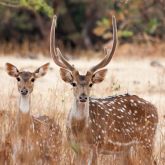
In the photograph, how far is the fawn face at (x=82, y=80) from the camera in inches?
334

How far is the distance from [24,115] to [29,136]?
54 cm

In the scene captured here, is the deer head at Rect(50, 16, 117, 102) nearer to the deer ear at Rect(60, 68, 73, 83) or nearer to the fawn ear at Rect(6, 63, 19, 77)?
the deer ear at Rect(60, 68, 73, 83)

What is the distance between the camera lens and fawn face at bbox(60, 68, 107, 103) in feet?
27.8

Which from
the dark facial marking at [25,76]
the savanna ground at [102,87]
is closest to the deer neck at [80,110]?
the savanna ground at [102,87]

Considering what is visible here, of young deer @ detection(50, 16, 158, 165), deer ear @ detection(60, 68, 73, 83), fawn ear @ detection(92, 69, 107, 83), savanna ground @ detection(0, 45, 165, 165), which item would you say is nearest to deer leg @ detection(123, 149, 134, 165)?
young deer @ detection(50, 16, 158, 165)

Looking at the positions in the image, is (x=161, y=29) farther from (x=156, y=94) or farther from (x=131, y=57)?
(x=156, y=94)

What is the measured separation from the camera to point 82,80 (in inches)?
339

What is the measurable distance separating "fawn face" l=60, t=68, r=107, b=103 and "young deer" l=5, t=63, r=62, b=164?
50 centimetres

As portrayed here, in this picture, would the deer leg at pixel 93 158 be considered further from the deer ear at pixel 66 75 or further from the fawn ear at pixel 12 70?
the fawn ear at pixel 12 70

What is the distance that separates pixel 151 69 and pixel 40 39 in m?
10.5

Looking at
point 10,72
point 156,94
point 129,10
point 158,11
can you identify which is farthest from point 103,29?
point 10,72

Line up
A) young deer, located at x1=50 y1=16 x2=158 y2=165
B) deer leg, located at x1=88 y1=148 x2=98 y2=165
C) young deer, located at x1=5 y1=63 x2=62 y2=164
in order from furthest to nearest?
young deer, located at x1=50 y1=16 x2=158 y2=165 < deer leg, located at x1=88 y1=148 x2=98 y2=165 < young deer, located at x1=5 y1=63 x2=62 y2=164

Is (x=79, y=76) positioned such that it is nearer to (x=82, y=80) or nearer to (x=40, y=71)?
(x=82, y=80)

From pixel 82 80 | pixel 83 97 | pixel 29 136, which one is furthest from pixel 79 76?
pixel 29 136
